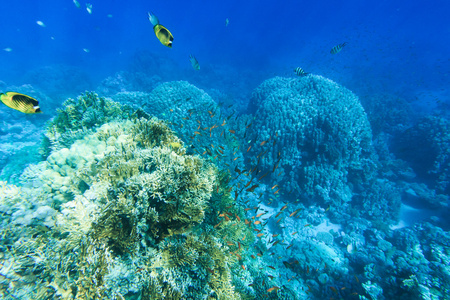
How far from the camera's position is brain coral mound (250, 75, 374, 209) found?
8.58 metres

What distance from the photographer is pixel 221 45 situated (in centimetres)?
5253

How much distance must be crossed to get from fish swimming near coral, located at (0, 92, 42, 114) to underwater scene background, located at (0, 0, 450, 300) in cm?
3

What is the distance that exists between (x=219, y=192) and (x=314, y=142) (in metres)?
6.73

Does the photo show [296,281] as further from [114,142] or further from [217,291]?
[114,142]

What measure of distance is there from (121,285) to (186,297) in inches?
31.4

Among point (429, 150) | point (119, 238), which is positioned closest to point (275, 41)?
point (429, 150)

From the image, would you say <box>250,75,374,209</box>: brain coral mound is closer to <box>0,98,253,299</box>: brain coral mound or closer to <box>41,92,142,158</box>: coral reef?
<box>41,92,142,158</box>: coral reef

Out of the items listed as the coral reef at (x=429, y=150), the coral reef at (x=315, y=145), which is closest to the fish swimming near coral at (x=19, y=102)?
the coral reef at (x=315, y=145)

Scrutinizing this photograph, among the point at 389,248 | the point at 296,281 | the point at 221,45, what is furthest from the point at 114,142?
the point at 221,45

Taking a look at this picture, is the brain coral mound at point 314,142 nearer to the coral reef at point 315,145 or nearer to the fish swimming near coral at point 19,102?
the coral reef at point 315,145

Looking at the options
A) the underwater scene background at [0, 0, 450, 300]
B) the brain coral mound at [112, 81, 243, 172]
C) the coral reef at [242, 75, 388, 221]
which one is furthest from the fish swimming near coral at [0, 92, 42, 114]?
the coral reef at [242, 75, 388, 221]

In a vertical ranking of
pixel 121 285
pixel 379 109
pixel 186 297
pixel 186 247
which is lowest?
pixel 186 297

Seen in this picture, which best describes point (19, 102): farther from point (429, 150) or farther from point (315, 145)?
point (429, 150)

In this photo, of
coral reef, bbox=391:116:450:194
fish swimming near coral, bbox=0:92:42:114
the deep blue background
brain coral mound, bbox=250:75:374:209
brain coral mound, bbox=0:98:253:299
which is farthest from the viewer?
the deep blue background
